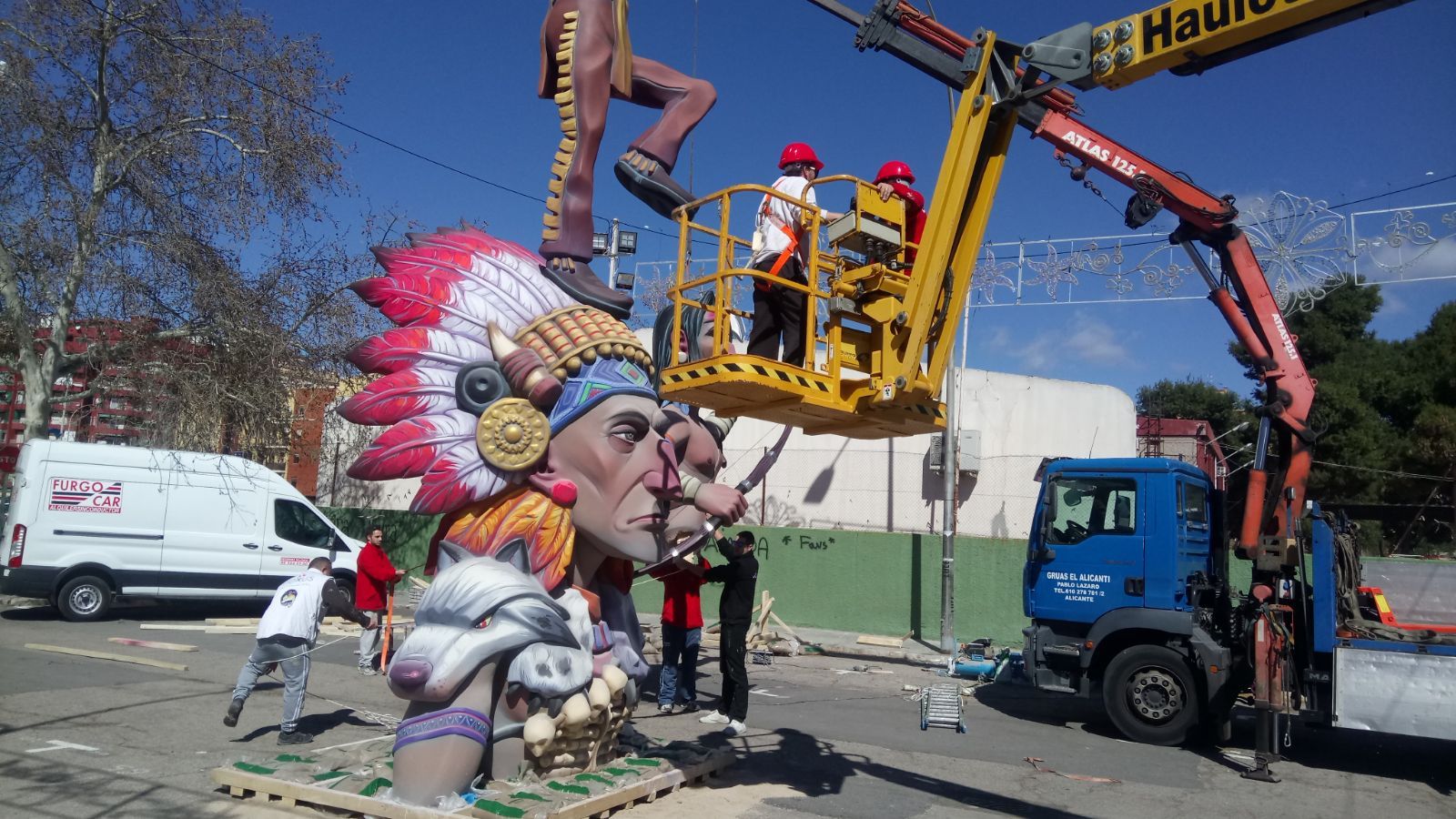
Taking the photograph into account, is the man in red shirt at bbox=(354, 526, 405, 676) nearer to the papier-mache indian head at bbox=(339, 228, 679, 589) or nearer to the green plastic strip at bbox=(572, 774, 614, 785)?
the papier-mache indian head at bbox=(339, 228, 679, 589)

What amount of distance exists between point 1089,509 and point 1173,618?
1464 mm

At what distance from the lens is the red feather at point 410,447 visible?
6.32 meters

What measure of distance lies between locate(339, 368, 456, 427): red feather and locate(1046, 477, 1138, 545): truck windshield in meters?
7.14

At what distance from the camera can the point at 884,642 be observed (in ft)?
52.3

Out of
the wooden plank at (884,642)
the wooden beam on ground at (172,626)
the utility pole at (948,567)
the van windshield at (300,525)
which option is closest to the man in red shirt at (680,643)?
the wooden plank at (884,642)

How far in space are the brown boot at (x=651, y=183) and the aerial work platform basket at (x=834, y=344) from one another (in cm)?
106

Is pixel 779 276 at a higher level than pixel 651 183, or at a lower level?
lower

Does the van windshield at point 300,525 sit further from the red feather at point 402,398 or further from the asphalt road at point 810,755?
the red feather at point 402,398

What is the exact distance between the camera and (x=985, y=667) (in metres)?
13.4

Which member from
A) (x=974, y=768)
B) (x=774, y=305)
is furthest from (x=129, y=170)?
(x=974, y=768)

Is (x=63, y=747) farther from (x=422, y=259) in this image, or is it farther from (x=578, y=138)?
(x=578, y=138)

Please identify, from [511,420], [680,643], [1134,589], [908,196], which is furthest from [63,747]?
[1134,589]

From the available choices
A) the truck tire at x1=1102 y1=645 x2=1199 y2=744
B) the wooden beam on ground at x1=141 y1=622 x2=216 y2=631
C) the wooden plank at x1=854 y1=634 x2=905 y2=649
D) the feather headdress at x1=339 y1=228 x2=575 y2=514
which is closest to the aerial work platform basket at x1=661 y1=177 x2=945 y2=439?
the feather headdress at x1=339 y1=228 x2=575 y2=514

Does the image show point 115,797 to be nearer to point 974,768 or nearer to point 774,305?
point 774,305
